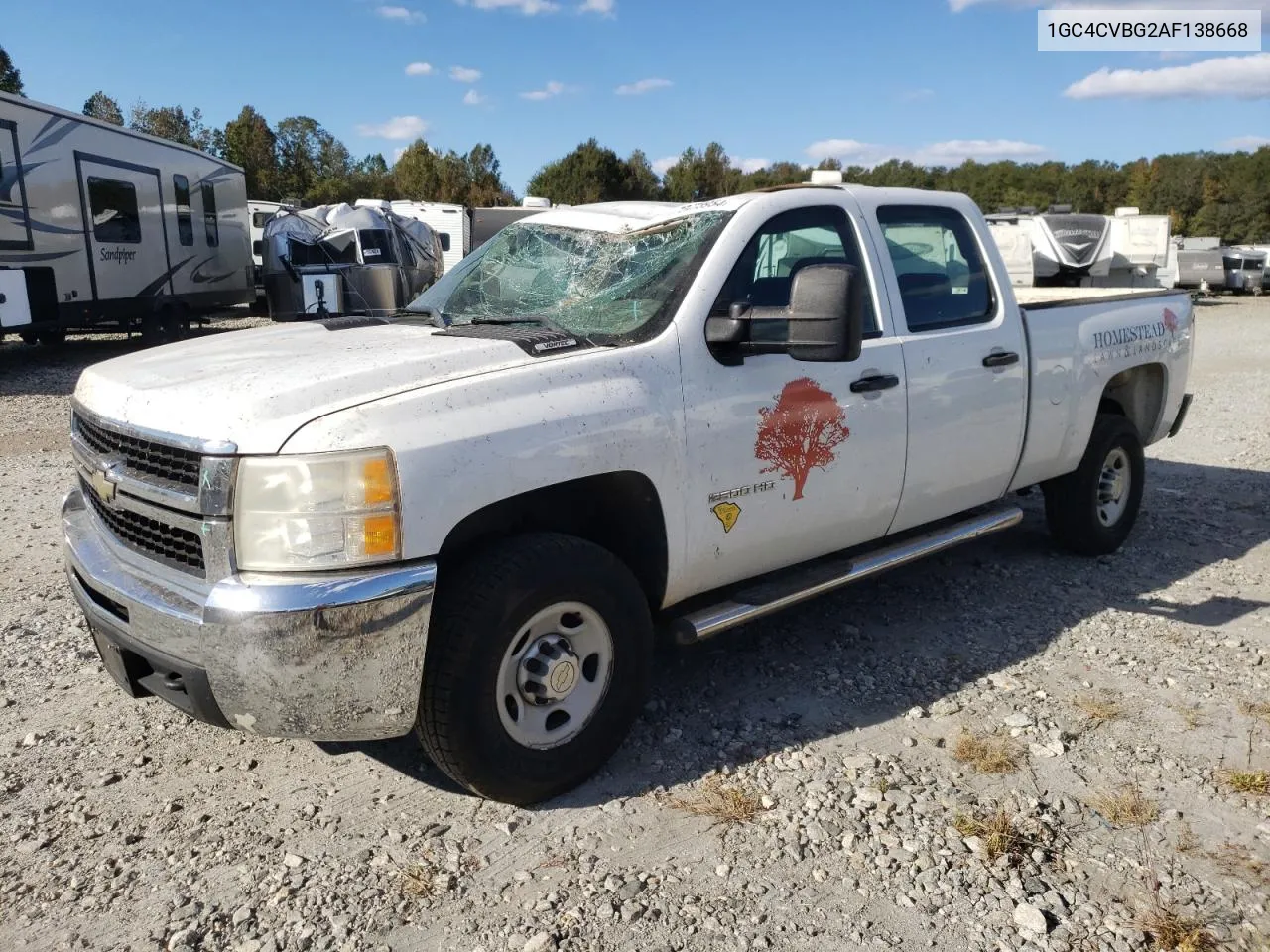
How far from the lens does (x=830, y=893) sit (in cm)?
283

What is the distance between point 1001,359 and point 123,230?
13906 mm

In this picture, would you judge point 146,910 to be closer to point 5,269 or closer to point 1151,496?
point 1151,496

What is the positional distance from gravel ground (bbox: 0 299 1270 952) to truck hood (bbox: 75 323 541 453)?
4.09 ft

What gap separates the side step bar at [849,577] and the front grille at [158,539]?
158 cm

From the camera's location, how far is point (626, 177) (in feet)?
181

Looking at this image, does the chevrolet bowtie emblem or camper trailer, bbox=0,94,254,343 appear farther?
camper trailer, bbox=0,94,254,343

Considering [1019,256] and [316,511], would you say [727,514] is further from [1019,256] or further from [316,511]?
[1019,256]

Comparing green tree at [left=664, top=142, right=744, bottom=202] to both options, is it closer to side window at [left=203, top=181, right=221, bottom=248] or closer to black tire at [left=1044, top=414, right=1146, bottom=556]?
side window at [left=203, top=181, right=221, bottom=248]

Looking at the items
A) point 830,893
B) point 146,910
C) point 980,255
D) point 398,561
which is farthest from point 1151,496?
point 146,910

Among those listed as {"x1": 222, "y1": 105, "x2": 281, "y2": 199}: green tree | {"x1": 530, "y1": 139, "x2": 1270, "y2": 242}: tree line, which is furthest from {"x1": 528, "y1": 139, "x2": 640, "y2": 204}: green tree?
{"x1": 222, "y1": 105, "x2": 281, "y2": 199}: green tree

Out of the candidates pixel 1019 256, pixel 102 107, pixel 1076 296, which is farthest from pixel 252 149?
pixel 1076 296

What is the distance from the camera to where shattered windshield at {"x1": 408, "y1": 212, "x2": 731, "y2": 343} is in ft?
11.7

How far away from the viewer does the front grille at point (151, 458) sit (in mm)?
2830

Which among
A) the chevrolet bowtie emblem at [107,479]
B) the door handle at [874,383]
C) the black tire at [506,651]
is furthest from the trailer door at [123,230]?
the black tire at [506,651]
